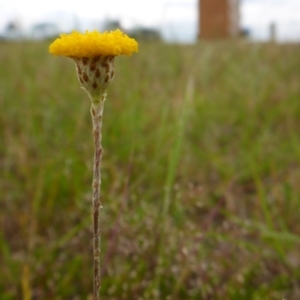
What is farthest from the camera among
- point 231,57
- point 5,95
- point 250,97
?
point 231,57

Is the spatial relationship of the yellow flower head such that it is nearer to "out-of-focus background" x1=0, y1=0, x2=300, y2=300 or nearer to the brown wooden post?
"out-of-focus background" x1=0, y1=0, x2=300, y2=300

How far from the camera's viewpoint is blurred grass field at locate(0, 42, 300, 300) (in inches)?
37.6

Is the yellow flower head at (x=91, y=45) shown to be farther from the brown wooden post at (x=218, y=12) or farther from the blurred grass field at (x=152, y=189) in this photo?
the brown wooden post at (x=218, y=12)

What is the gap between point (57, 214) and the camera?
124 centimetres

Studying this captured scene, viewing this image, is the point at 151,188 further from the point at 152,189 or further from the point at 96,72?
the point at 96,72

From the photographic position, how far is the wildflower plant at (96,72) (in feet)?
1.07

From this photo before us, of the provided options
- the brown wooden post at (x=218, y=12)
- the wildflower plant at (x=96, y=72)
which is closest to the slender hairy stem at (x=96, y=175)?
the wildflower plant at (x=96, y=72)

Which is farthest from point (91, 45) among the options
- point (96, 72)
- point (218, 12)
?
point (218, 12)

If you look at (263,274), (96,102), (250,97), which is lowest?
(263,274)

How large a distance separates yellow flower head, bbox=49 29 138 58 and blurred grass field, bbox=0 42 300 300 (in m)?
0.34

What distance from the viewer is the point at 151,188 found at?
136 centimetres

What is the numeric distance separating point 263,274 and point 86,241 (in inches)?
16.9

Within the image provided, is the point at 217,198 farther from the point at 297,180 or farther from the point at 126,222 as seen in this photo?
the point at 126,222

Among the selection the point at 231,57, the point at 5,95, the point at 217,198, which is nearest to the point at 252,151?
the point at 217,198
